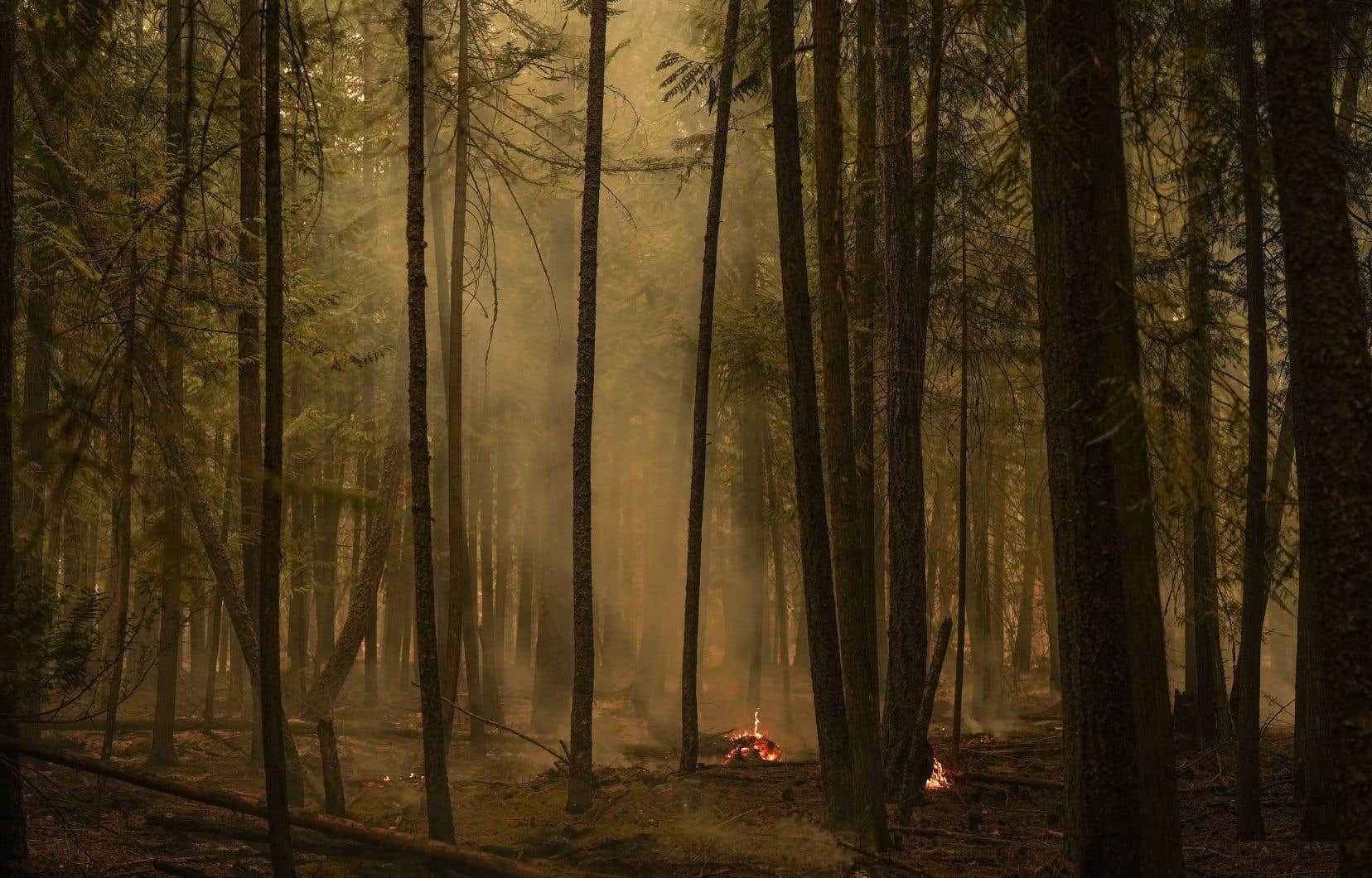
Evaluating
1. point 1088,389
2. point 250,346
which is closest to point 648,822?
point 1088,389

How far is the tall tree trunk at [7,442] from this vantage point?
6398 mm

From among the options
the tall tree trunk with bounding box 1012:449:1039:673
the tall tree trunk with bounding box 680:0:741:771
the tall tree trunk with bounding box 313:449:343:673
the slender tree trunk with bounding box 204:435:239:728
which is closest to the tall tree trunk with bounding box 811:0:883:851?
the tall tree trunk with bounding box 680:0:741:771

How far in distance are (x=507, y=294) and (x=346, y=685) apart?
38.5 feet

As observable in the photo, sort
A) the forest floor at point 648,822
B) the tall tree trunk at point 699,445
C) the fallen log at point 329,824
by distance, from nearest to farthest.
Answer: the fallen log at point 329,824 → the forest floor at point 648,822 → the tall tree trunk at point 699,445

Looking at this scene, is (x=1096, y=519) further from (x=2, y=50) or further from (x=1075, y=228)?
(x=2, y=50)

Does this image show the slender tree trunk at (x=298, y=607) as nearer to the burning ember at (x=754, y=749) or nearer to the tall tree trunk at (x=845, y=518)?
the burning ember at (x=754, y=749)

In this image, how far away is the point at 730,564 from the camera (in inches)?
1248

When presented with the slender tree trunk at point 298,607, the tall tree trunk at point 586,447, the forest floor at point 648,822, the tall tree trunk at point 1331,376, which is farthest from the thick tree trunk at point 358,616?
the tall tree trunk at point 1331,376

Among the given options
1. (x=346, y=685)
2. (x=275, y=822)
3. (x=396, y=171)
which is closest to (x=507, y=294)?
(x=396, y=171)

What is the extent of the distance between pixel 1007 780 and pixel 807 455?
17.4 ft

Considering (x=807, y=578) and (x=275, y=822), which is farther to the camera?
(x=807, y=578)

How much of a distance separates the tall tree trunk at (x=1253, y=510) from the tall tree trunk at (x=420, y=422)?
270 inches

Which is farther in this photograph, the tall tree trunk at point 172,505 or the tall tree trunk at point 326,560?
the tall tree trunk at point 326,560

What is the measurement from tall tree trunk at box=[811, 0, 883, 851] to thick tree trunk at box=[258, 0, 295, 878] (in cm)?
438
